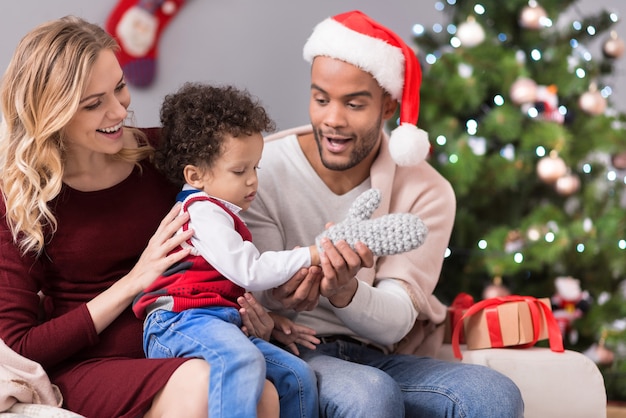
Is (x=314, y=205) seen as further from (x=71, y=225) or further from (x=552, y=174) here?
(x=552, y=174)

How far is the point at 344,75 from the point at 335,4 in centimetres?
149

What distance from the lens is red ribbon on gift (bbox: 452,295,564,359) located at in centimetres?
228

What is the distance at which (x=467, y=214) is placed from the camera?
127 inches

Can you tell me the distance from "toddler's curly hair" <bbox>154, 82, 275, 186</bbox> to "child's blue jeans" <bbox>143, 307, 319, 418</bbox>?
354 millimetres

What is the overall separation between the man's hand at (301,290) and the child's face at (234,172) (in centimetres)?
22

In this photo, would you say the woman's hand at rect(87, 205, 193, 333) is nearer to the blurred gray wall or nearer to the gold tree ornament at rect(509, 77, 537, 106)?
the blurred gray wall

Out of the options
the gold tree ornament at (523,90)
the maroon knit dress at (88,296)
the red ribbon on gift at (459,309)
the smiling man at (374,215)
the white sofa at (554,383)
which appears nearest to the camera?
the maroon knit dress at (88,296)

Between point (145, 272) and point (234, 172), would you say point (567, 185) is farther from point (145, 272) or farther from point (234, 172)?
point (145, 272)

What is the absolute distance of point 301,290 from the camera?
1935 mm

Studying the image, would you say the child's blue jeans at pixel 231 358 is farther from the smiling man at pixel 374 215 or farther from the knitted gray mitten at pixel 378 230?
the knitted gray mitten at pixel 378 230

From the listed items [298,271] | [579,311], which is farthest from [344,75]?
[579,311]

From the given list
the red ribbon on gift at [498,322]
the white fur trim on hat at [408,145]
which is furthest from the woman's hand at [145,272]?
the red ribbon on gift at [498,322]

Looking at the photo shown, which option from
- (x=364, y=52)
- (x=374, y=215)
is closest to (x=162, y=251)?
(x=374, y=215)

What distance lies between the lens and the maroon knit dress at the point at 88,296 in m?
1.81
